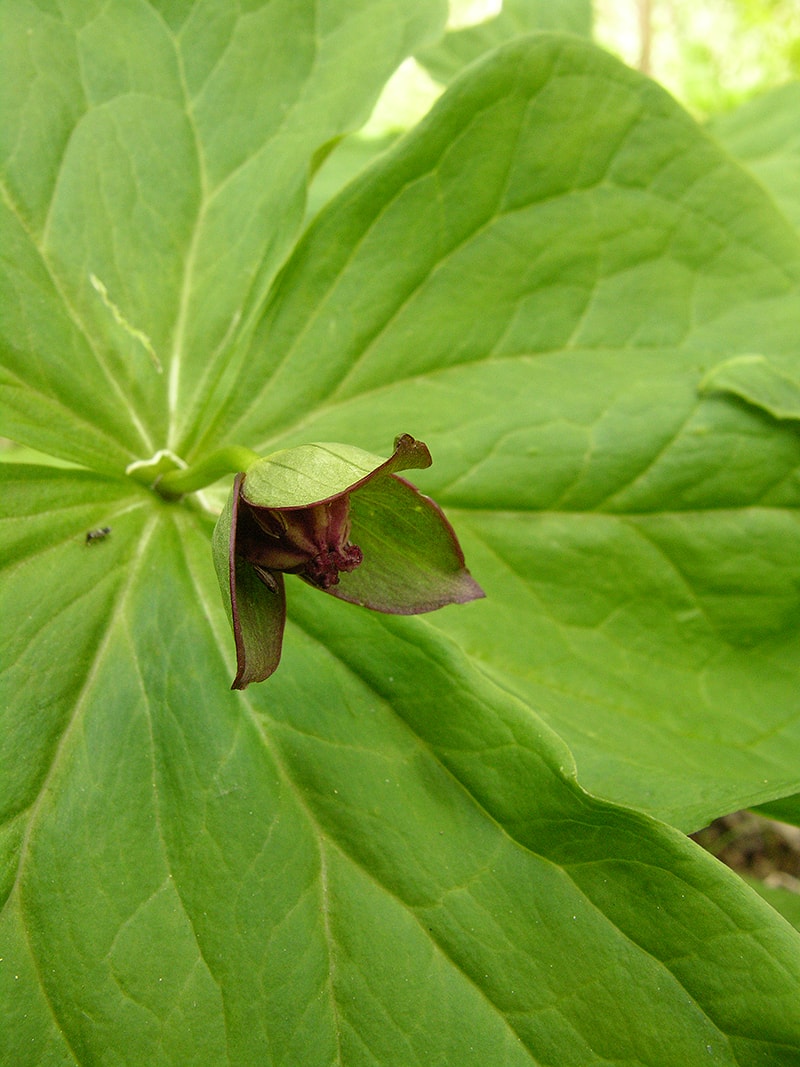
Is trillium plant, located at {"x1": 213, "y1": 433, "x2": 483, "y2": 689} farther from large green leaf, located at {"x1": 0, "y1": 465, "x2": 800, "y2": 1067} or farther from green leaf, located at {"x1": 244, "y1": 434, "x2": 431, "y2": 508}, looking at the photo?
large green leaf, located at {"x1": 0, "y1": 465, "x2": 800, "y2": 1067}

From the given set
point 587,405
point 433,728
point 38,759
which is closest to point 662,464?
point 587,405

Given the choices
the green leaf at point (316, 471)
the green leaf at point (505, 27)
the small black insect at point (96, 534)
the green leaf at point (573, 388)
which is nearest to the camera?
the green leaf at point (316, 471)

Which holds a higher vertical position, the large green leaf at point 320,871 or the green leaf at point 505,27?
the green leaf at point 505,27

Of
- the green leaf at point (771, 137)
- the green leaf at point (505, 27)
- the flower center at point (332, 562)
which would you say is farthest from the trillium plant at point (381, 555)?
the green leaf at point (505, 27)

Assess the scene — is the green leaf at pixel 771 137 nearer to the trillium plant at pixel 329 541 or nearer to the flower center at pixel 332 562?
the trillium plant at pixel 329 541

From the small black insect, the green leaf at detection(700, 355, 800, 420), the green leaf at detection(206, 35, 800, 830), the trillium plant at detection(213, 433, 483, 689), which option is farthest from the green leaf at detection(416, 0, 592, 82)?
the trillium plant at detection(213, 433, 483, 689)

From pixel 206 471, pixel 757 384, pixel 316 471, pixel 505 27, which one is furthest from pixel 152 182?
pixel 505 27

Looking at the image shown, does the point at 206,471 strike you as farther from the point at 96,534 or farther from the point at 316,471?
the point at 316,471
